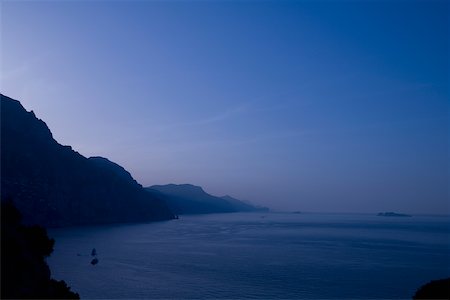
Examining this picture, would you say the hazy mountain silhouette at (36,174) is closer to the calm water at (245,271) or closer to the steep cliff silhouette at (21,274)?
the calm water at (245,271)

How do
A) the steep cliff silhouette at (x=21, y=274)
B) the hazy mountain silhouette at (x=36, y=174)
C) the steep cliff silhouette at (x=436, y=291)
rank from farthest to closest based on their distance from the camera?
the hazy mountain silhouette at (x=36, y=174) < the steep cliff silhouette at (x=21, y=274) < the steep cliff silhouette at (x=436, y=291)

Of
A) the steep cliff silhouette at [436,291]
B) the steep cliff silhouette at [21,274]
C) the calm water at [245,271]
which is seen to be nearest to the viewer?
the steep cliff silhouette at [436,291]

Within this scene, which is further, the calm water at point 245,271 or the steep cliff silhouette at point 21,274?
the calm water at point 245,271

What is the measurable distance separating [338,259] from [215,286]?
3951cm

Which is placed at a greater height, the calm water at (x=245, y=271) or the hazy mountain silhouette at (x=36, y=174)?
the hazy mountain silhouette at (x=36, y=174)

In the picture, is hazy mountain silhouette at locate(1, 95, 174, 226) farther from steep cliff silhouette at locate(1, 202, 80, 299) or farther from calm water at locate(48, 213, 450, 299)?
steep cliff silhouette at locate(1, 202, 80, 299)

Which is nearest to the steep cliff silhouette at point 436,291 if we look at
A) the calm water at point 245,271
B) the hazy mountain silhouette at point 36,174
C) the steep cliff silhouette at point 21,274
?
the steep cliff silhouette at point 21,274

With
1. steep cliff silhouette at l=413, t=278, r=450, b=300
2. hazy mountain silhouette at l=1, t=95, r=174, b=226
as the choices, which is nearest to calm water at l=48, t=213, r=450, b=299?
steep cliff silhouette at l=413, t=278, r=450, b=300

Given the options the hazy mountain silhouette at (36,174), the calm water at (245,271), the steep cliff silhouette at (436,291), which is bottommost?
the calm water at (245,271)

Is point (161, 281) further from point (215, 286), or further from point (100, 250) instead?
point (100, 250)

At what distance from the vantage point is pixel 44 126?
195375 millimetres

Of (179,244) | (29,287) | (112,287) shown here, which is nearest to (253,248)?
(179,244)

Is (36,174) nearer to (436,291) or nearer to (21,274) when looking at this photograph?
(21,274)

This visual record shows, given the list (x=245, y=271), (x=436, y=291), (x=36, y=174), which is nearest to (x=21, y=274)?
(x=436, y=291)
